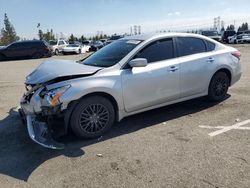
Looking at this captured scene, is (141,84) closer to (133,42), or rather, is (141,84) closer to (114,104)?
(114,104)

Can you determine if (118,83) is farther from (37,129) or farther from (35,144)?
(35,144)

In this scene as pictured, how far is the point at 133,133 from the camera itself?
4934 mm

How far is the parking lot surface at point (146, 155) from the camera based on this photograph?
3482 millimetres

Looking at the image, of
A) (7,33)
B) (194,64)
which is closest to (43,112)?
(194,64)

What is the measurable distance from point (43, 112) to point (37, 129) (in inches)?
10.6

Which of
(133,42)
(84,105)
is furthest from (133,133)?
(133,42)

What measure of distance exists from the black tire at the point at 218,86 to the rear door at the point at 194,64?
21 centimetres

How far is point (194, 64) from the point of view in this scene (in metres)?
5.78

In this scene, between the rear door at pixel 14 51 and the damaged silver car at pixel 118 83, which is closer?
the damaged silver car at pixel 118 83

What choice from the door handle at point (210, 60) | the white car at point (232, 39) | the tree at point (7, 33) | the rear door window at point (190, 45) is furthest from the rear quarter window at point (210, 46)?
the tree at point (7, 33)

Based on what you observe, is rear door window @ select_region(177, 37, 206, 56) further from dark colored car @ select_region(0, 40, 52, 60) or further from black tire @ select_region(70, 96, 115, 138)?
dark colored car @ select_region(0, 40, 52, 60)

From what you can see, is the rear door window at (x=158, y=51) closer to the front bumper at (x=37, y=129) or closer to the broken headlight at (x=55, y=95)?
the broken headlight at (x=55, y=95)

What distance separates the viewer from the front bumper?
4175mm

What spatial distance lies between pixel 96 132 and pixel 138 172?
1.37 m
